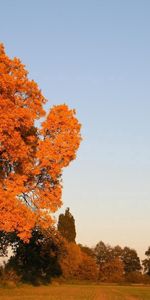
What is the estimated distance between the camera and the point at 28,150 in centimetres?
2559

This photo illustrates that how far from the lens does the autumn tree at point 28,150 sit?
80.4 feet

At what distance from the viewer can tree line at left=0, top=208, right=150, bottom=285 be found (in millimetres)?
53275

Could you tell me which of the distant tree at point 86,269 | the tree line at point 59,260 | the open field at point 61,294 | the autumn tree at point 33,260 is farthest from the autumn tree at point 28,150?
the distant tree at point 86,269

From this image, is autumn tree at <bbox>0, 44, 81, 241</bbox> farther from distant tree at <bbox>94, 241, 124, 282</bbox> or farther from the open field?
distant tree at <bbox>94, 241, 124, 282</bbox>

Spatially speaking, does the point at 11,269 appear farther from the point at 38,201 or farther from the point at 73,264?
the point at 73,264

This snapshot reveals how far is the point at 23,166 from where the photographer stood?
86.1 ft

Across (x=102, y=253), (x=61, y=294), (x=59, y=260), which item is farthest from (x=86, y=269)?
(x=61, y=294)

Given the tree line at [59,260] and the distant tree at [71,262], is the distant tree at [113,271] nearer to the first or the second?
the tree line at [59,260]

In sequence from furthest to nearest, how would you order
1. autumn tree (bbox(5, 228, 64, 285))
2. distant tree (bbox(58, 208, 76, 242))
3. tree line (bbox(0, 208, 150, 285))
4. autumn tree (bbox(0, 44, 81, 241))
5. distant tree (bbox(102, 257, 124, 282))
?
distant tree (bbox(102, 257, 124, 282))
distant tree (bbox(58, 208, 76, 242))
autumn tree (bbox(5, 228, 64, 285))
tree line (bbox(0, 208, 150, 285))
autumn tree (bbox(0, 44, 81, 241))

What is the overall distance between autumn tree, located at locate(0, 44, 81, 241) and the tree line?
7.15 meters

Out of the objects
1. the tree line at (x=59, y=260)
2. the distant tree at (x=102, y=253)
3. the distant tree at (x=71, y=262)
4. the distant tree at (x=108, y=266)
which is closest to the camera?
the tree line at (x=59, y=260)

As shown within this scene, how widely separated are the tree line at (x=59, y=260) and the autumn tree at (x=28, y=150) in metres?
7.15

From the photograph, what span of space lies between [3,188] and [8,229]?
2347 millimetres

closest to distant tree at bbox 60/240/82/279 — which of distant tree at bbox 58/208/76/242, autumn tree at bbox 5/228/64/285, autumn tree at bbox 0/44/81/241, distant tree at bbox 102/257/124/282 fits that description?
distant tree at bbox 58/208/76/242
